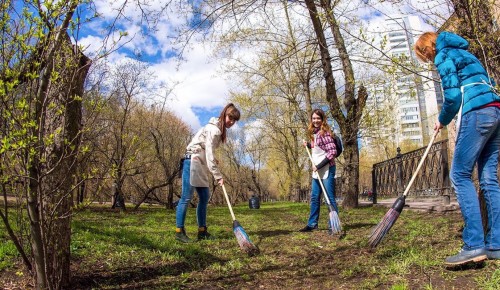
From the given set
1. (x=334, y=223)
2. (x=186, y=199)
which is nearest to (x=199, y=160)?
(x=186, y=199)

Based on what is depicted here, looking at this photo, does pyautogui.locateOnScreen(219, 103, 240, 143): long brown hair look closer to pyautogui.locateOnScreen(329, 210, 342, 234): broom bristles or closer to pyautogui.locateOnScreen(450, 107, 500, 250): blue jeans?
pyautogui.locateOnScreen(329, 210, 342, 234): broom bristles

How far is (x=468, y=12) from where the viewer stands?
319 centimetres

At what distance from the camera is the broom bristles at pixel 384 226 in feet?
12.2

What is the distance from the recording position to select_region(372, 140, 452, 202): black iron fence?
8.12 meters

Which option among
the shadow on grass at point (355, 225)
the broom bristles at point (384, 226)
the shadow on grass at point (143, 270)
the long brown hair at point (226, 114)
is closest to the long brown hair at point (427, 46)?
the broom bristles at point (384, 226)

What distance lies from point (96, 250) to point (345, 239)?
2936 millimetres

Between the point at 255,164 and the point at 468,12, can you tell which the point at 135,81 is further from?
the point at 255,164

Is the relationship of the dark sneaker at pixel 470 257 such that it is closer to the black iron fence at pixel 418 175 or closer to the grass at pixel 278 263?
the grass at pixel 278 263

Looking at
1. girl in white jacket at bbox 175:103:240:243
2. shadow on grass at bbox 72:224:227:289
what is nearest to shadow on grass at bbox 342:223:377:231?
girl in white jacket at bbox 175:103:240:243

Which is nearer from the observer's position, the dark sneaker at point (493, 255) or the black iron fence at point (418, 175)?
the dark sneaker at point (493, 255)

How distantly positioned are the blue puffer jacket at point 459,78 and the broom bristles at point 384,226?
3.57 feet

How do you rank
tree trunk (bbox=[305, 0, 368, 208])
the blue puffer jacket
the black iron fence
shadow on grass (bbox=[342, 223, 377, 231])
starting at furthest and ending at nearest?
tree trunk (bbox=[305, 0, 368, 208]), the black iron fence, shadow on grass (bbox=[342, 223, 377, 231]), the blue puffer jacket

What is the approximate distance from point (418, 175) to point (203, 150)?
6.88 meters

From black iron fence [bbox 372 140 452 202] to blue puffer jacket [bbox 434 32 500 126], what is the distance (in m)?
5.41
